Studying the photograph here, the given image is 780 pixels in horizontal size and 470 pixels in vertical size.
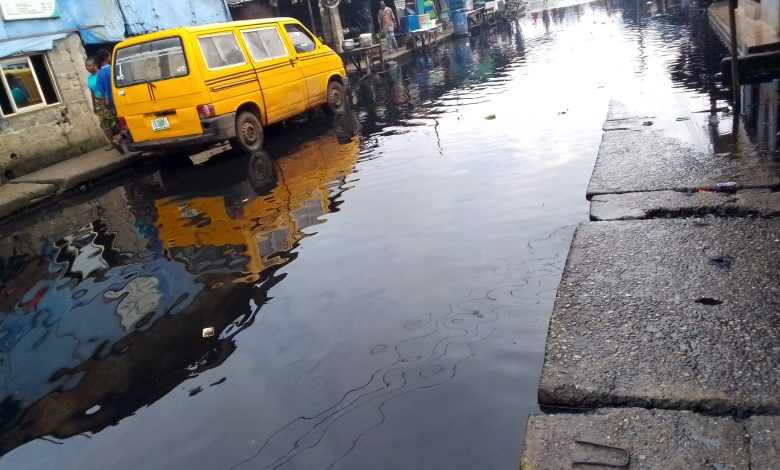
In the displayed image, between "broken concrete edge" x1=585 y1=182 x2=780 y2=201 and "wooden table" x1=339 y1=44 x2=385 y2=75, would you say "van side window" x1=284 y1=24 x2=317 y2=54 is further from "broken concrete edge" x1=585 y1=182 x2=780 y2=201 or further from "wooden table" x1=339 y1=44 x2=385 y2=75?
"broken concrete edge" x1=585 y1=182 x2=780 y2=201

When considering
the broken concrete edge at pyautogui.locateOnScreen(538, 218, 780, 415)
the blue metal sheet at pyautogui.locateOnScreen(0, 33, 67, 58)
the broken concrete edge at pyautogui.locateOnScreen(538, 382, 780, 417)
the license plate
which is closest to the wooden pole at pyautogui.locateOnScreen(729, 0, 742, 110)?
the broken concrete edge at pyautogui.locateOnScreen(538, 218, 780, 415)

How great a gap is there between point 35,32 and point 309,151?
6576 mm

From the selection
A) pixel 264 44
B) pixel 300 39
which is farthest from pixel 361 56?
pixel 264 44

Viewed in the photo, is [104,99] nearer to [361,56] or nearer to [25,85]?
[25,85]

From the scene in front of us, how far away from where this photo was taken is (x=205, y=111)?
9.37 meters

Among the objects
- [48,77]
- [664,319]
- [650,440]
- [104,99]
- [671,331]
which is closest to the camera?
[650,440]

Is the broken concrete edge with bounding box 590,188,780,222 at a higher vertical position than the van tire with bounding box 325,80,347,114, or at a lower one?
lower

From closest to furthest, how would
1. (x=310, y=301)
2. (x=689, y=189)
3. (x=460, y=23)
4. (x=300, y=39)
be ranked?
(x=310, y=301) → (x=689, y=189) → (x=300, y=39) → (x=460, y=23)

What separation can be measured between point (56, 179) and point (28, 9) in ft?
13.5

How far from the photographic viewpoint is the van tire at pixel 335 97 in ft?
42.2

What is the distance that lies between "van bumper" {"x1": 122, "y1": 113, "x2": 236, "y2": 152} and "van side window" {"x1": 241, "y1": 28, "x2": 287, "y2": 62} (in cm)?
139

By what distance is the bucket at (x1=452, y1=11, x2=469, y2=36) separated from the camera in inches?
1287

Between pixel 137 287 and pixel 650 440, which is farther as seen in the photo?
pixel 137 287

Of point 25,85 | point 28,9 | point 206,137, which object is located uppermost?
point 28,9
